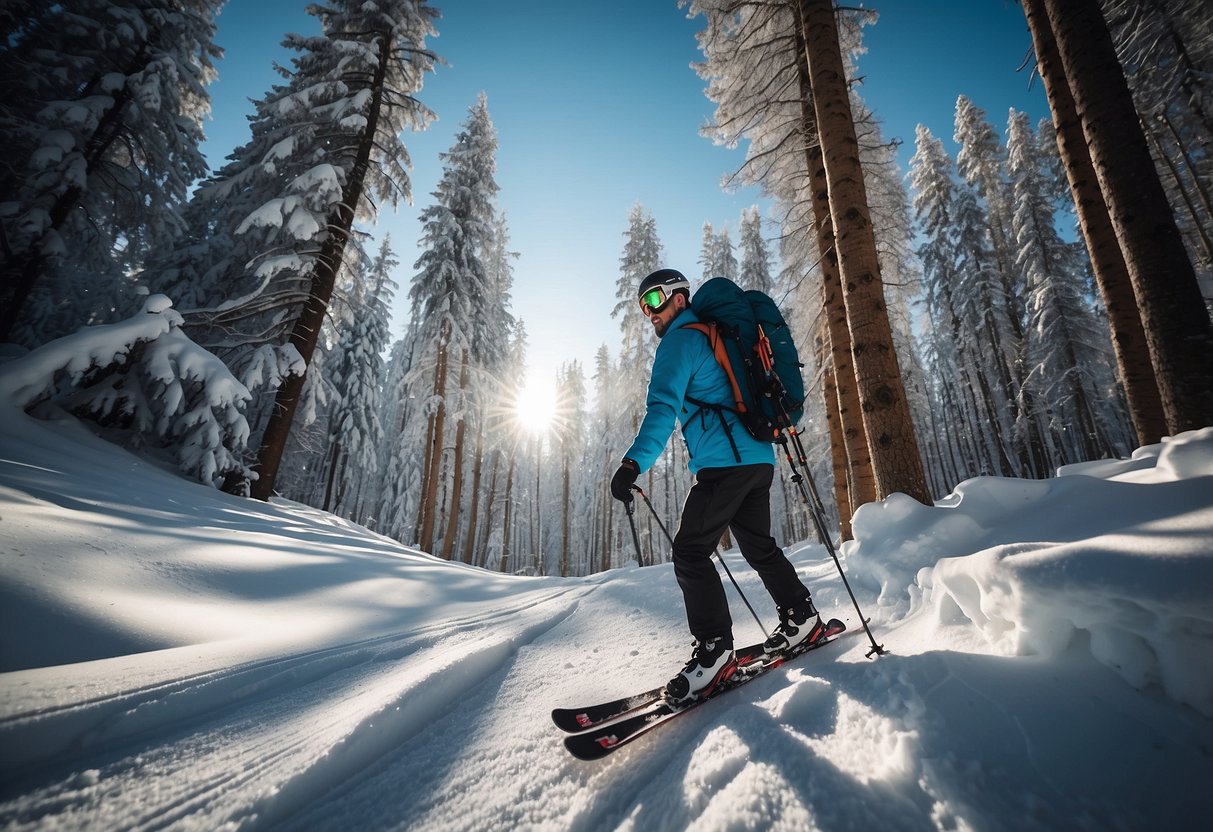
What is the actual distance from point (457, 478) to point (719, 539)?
46.1 ft

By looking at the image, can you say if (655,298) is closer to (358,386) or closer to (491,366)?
(491,366)

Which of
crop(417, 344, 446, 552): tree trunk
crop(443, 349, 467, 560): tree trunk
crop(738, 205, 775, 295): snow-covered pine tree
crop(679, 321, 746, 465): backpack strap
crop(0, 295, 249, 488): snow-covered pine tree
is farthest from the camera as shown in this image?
crop(738, 205, 775, 295): snow-covered pine tree

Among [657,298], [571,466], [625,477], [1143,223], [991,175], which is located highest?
[991,175]

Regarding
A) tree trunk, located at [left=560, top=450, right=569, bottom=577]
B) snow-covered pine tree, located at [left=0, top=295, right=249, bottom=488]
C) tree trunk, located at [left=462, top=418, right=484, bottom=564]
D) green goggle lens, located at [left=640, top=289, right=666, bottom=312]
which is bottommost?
tree trunk, located at [left=560, top=450, right=569, bottom=577]

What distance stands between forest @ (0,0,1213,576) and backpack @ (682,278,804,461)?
232 centimetres

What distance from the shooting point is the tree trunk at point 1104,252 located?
4.79 m

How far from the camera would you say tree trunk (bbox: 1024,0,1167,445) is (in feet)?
15.7

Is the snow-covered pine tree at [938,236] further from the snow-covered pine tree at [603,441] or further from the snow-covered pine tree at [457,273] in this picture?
the snow-covered pine tree at [457,273]

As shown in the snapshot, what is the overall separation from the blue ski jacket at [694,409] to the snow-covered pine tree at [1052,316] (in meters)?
24.5

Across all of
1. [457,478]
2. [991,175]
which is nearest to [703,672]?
[457,478]

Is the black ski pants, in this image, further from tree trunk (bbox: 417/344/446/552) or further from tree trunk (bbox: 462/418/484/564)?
tree trunk (bbox: 462/418/484/564)

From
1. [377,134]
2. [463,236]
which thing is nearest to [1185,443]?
[377,134]

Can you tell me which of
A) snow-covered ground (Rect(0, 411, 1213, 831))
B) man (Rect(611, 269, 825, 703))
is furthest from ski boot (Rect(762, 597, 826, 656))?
snow-covered ground (Rect(0, 411, 1213, 831))

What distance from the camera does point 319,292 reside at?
966cm
